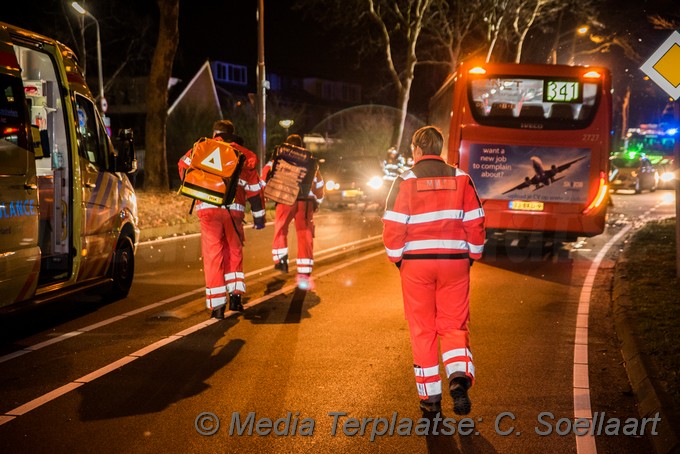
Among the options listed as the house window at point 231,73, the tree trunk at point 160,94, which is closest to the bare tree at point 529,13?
the tree trunk at point 160,94

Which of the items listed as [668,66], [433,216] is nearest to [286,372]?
[433,216]

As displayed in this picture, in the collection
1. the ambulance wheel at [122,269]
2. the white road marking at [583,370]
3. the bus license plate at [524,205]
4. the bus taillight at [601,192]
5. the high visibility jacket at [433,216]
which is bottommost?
the white road marking at [583,370]

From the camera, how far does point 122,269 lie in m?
8.50

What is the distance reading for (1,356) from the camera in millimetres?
6039

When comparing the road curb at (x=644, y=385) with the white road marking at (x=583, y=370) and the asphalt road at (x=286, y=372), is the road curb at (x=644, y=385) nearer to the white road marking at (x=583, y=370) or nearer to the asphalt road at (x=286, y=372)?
the asphalt road at (x=286, y=372)

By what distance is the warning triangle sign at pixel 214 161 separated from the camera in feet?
23.4

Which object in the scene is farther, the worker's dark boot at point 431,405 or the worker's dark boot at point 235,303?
the worker's dark boot at point 235,303

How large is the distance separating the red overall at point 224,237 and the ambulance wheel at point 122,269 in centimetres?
140

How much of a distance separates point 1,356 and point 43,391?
44.6 inches

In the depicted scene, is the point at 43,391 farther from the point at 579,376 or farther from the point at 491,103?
the point at 491,103

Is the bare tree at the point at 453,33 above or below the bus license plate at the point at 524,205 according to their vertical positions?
above

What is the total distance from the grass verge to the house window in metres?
44.6

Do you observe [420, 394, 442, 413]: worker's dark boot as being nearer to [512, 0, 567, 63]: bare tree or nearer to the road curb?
the road curb

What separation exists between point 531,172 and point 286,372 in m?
7.65
